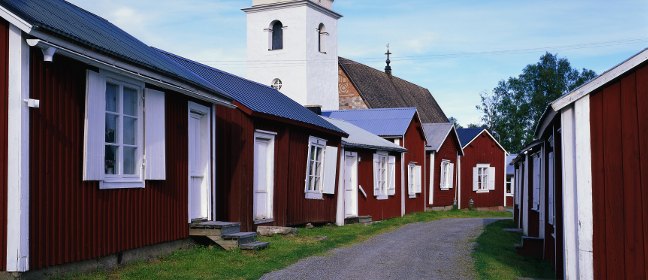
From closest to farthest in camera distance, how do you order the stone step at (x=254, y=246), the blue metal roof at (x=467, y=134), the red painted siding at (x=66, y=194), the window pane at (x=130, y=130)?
the red painted siding at (x=66, y=194) → the window pane at (x=130, y=130) → the stone step at (x=254, y=246) → the blue metal roof at (x=467, y=134)

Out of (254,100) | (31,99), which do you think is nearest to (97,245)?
(31,99)

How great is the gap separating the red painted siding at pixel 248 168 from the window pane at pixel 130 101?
3.89 metres

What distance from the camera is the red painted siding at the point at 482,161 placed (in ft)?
121

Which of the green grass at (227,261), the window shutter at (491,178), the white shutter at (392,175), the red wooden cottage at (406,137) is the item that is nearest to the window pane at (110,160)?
the green grass at (227,261)

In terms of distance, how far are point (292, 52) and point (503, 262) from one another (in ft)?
101

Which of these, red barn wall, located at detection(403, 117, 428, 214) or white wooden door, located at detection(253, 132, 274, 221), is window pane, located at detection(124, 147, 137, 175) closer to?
white wooden door, located at detection(253, 132, 274, 221)

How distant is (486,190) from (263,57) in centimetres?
1441

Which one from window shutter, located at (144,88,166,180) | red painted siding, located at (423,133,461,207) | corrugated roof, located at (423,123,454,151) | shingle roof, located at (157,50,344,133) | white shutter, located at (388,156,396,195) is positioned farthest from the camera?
red painted siding, located at (423,133,461,207)

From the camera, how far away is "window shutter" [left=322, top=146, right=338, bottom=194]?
19.9m

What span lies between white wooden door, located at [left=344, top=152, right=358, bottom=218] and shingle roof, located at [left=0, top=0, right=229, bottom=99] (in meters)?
10.0

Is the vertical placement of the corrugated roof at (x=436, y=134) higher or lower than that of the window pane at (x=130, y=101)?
higher

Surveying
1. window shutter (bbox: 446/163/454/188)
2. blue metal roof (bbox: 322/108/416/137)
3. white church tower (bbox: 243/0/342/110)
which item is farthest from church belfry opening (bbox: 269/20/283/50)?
window shutter (bbox: 446/163/454/188)

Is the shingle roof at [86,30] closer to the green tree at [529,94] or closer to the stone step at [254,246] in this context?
the stone step at [254,246]

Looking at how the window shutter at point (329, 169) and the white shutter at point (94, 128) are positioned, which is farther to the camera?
the window shutter at point (329, 169)
